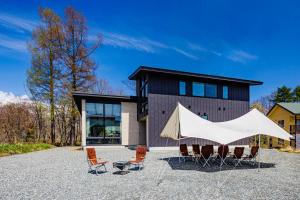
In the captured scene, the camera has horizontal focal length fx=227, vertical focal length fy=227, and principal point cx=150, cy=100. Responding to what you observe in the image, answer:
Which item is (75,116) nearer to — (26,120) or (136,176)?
(26,120)

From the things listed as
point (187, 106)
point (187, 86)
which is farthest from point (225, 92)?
point (187, 106)

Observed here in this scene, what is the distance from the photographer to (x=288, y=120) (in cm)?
2202

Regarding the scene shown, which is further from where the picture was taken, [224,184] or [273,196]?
[224,184]

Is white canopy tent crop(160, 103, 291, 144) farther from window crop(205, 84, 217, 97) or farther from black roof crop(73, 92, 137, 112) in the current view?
black roof crop(73, 92, 137, 112)

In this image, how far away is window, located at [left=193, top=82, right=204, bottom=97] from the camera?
58.5ft

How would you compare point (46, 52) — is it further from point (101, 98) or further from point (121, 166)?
point (121, 166)

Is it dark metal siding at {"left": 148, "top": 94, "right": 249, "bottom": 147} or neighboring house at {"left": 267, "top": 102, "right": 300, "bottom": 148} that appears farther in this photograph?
neighboring house at {"left": 267, "top": 102, "right": 300, "bottom": 148}

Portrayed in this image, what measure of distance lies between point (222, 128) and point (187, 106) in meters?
7.76

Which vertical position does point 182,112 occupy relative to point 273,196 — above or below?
above

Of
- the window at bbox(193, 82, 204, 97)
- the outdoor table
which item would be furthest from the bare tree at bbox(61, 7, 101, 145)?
the outdoor table

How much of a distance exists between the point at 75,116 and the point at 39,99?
A: 4162 mm

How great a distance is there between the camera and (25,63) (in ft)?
76.9

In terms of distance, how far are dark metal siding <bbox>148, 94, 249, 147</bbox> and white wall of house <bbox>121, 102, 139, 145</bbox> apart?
3.01 metres

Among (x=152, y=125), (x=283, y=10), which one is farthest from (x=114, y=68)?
(x=283, y=10)
